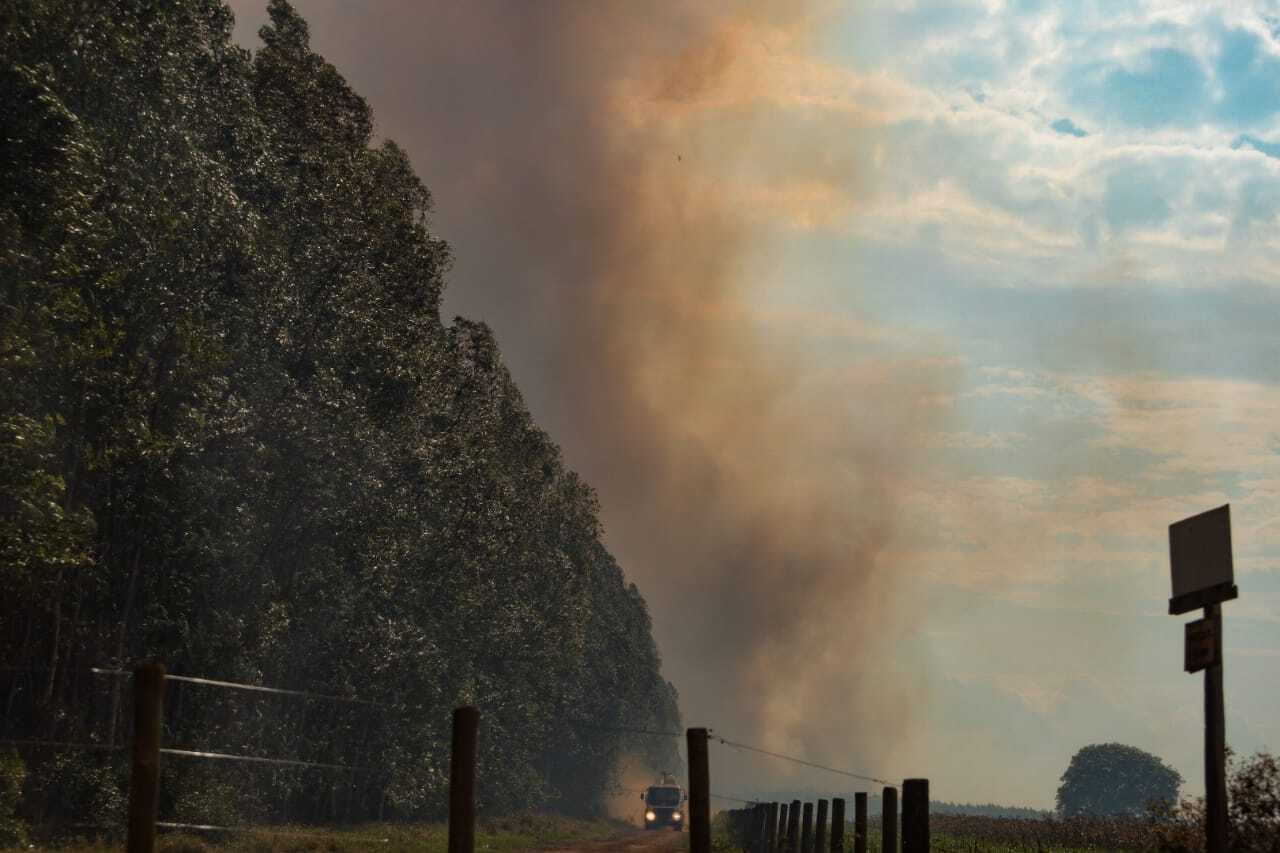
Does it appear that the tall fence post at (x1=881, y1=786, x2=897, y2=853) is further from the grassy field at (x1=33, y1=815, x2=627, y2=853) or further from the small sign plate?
the grassy field at (x1=33, y1=815, x2=627, y2=853)

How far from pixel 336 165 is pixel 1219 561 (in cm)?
3790

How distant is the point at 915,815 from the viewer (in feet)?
55.8

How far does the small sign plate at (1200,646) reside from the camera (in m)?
14.3

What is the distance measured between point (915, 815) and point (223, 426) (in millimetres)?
25024

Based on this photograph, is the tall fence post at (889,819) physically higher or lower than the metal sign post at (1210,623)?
lower

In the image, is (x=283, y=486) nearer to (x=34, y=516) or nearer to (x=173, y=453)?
(x=173, y=453)

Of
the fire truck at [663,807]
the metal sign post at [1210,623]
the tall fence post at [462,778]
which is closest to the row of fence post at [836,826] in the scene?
the metal sign post at [1210,623]

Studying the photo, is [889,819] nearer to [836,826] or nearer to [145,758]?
[836,826]

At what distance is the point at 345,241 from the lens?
151ft

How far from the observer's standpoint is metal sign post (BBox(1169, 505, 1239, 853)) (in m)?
14.3

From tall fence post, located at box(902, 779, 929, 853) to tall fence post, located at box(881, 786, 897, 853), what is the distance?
6.03m

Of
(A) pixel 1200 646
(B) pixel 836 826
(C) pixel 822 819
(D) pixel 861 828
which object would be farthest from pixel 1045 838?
(A) pixel 1200 646

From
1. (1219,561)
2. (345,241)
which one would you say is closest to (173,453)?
(345,241)

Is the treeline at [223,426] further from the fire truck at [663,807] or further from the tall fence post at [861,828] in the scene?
the fire truck at [663,807]
